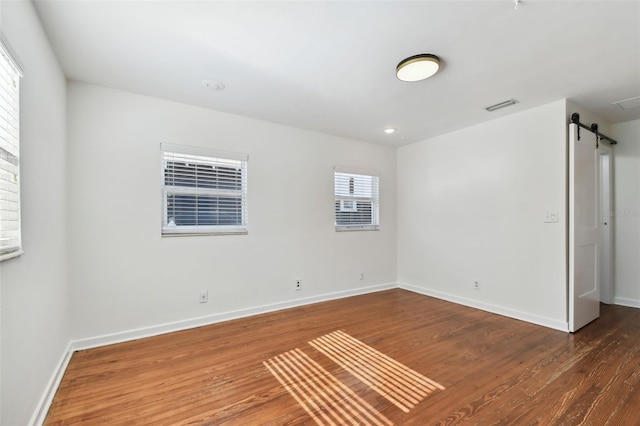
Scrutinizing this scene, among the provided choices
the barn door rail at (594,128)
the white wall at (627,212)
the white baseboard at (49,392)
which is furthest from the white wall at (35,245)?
the white wall at (627,212)

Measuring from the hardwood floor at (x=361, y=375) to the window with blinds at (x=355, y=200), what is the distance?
167 centimetres

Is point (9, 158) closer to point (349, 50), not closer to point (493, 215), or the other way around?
point (349, 50)

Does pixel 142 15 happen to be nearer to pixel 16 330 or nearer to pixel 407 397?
pixel 16 330

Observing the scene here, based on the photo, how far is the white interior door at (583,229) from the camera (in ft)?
9.49

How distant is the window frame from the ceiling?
1.95ft

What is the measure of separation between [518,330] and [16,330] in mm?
4031

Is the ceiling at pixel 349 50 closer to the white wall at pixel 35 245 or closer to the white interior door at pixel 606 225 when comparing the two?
the white wall at pixel 35 245

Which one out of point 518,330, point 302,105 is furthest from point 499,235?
point 302,105

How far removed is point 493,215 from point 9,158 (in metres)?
4.40

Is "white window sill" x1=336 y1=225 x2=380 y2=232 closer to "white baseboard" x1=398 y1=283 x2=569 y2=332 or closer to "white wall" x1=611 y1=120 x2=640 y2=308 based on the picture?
"white baseboard" x1=398 y1=283 x2=569 y2=332

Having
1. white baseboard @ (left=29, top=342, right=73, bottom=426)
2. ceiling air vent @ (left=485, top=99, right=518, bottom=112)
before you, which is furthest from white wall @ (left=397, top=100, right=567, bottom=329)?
white baseboard @ (left=29, top=342, right=73, bottom=426)

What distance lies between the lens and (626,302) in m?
3.75

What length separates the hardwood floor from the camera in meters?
1.70

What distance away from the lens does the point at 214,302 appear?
10.4 feet
